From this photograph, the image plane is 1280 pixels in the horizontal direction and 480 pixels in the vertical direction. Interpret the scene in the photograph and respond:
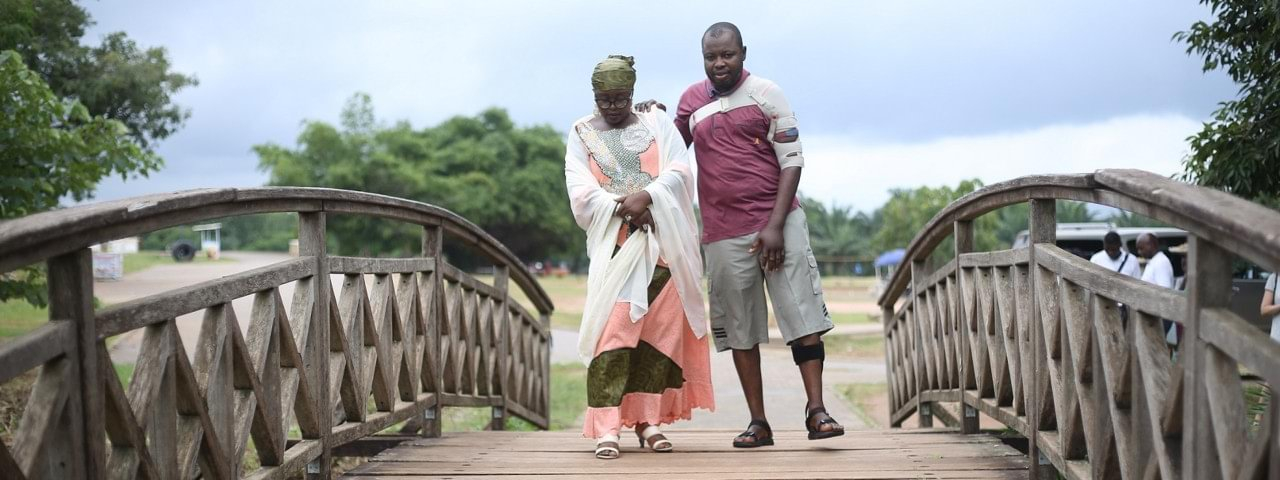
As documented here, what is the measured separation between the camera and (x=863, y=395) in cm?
1284

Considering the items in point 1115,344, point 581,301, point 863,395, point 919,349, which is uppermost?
point 1115,344

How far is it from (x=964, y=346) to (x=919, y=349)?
1.68 m

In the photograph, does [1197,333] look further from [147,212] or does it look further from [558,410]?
[558,410]

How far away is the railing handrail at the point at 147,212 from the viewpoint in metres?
2.22

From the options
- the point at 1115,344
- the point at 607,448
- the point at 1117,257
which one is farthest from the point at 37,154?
the point at 1117,257

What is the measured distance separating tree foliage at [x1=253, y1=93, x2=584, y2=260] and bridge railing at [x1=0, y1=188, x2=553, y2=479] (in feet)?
142

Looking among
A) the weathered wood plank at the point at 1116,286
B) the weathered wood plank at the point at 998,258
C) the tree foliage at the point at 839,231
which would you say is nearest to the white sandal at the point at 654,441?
the weathered wood plank at the point at 998,258

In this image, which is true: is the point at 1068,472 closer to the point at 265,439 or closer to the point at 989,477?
the point at 989,477

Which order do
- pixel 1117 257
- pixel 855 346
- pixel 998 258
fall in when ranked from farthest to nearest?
1. pixel 855 346
2. pixel 1117 257
3. pixel 998 258

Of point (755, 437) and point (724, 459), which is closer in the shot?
point (724, 459)

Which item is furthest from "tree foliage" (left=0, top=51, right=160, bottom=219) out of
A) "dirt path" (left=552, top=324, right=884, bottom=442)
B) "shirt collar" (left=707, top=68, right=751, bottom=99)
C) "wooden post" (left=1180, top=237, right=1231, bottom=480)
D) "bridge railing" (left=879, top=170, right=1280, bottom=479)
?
"wooden post" (left=1180, top=237, right=1231, bottom=480)

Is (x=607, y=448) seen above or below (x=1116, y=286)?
below

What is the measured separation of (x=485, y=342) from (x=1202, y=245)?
4593mm

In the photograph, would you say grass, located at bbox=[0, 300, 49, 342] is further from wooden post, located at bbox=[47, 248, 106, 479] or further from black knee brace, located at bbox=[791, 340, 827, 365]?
wooden post, located at bbox=[47, 248, 106, 479]
